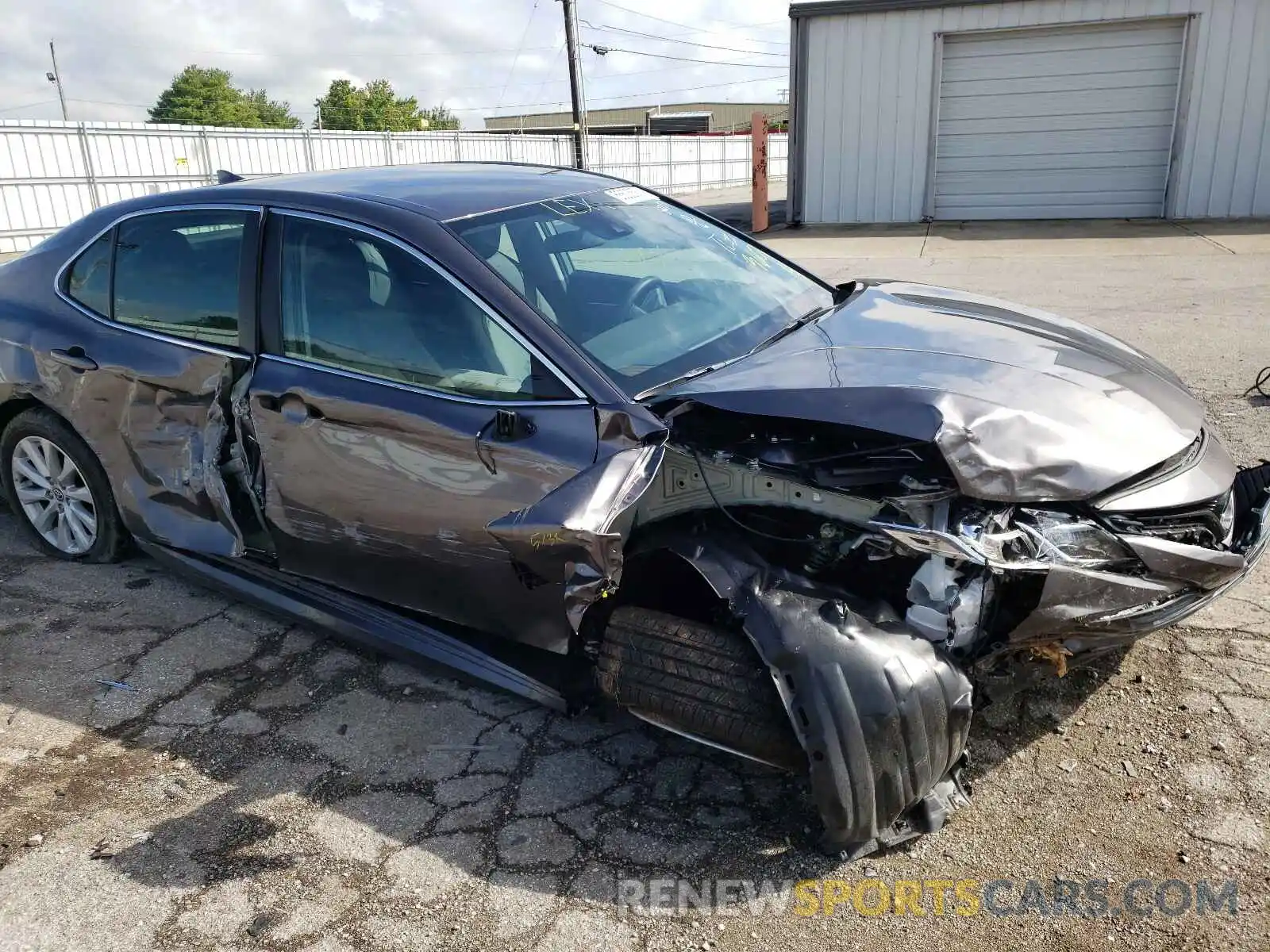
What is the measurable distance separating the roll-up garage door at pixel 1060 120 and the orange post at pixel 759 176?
299 centimetres

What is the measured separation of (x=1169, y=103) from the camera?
1487 cm

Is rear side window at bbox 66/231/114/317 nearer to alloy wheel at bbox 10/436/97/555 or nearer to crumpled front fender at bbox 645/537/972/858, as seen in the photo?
alloy wheel at bbox 10/436/97/555

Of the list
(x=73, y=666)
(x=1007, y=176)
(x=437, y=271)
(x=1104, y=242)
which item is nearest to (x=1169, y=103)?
(x=1007, y=176)

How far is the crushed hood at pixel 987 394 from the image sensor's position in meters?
2.48

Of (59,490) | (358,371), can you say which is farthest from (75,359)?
(358,371)

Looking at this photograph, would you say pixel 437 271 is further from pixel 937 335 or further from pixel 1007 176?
pixel 1007 176

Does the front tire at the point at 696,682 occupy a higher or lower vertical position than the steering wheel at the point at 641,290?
lower

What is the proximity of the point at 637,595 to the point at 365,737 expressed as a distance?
1022 mm

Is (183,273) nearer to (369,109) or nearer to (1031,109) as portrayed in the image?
(1031,109)

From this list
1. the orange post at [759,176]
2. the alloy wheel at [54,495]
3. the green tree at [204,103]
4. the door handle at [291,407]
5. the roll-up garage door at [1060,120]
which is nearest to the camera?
the door handle at [291,407]

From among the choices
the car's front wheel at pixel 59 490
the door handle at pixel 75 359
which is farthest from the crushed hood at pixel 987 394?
the car's front wheel at pixel 59 490

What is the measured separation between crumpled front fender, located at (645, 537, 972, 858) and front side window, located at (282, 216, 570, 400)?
0.93m

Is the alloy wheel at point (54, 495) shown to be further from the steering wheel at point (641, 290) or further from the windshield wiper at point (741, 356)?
the windshield wiper at point (741, 356)

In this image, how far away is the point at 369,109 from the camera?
7238cm
